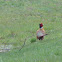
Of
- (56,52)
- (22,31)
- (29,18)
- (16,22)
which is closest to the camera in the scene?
(56,52)

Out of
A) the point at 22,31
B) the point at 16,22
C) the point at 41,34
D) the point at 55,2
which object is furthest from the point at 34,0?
the point at 41,34

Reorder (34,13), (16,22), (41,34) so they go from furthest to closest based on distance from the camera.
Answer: (34,13) < (16,22) < (41,34)

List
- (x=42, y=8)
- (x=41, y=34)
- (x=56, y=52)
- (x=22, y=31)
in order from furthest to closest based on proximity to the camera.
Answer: (x=42, y=8) < (x=22, y=31) < (x=41, y=34) < (x=56, y=52)

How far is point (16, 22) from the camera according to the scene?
26594mm

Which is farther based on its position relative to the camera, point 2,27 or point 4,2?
point 4,2

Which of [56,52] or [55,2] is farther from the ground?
[56,52]

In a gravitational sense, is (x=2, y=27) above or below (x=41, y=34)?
below

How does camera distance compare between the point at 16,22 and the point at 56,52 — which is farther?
the point at 16,22

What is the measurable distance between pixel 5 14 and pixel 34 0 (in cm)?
885

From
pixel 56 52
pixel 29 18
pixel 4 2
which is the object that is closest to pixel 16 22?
pixel 29 18

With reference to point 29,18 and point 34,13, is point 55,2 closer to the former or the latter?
point 34,13

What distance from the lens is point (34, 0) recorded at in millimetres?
37688

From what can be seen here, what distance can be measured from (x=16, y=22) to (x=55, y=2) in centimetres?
1212

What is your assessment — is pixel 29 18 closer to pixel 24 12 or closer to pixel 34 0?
pixel 24 12
